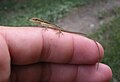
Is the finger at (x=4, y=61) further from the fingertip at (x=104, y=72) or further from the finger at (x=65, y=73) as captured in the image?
the fingertip at (x=104, y=72)

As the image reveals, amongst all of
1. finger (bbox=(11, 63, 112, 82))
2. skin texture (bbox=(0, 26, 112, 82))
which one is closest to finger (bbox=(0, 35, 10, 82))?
skin texture (bbox=(0, 26, 112, 82))

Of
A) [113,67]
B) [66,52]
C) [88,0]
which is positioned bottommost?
[113,67]

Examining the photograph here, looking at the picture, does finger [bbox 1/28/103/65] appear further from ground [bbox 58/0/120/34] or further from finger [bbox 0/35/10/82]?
ground [bbox 58/0/120/34]

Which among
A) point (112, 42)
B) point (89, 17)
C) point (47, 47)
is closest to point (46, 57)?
point (47, 47)

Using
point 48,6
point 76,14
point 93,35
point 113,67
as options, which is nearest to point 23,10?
point 48,6

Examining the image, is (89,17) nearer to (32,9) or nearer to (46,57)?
(32,9)

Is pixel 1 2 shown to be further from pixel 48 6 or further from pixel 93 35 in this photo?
pixel 93 35
